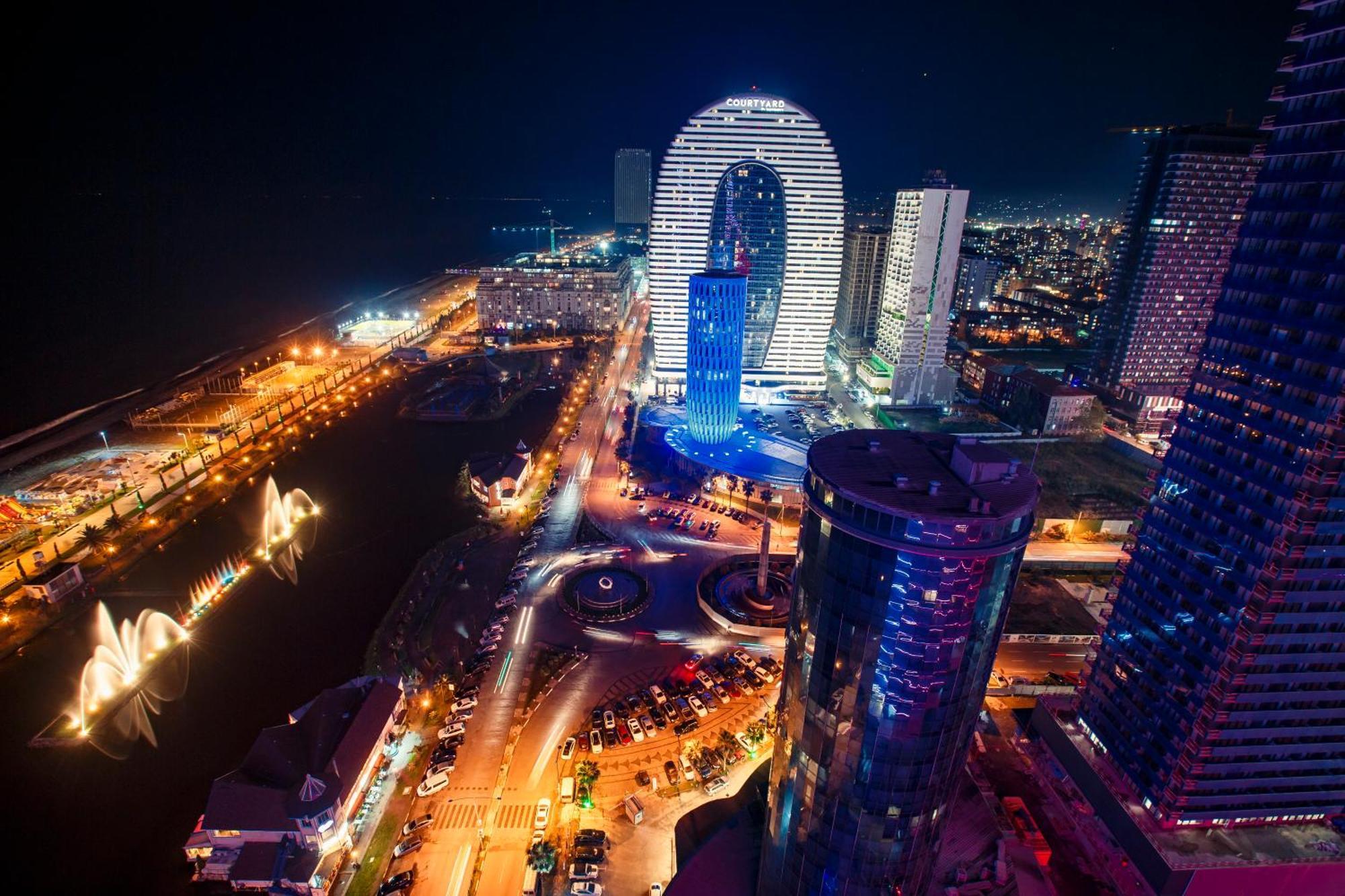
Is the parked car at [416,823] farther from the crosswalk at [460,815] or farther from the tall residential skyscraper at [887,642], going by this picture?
the tall residential skyscraper at [887,642]

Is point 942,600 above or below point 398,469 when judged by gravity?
above

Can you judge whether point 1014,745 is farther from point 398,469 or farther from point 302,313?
point 302,313

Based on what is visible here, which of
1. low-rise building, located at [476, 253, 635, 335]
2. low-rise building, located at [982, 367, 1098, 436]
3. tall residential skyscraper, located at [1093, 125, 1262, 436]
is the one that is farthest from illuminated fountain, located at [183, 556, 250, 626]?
tall residential skyscraper, located at [1093, 125, 1262, 436]

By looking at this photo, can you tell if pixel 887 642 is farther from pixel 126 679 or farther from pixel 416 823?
pixel 126 679

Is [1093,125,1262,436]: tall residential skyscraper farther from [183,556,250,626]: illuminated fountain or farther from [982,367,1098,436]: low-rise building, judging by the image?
[183,556,250,626]: illuminated fountain

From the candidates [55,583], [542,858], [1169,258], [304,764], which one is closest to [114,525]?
[55,583]

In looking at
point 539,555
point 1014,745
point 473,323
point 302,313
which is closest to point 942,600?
point 1014,745

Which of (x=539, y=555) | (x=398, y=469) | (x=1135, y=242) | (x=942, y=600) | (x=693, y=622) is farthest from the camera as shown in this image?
(x=1135, y=242)
